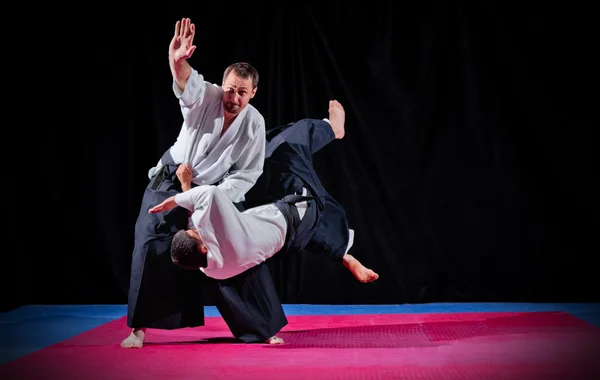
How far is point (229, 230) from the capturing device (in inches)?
101

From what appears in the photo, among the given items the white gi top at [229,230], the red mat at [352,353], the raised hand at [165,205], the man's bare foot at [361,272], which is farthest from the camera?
the man's bare foot at [361,272]

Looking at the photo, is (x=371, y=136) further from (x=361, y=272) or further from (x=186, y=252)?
(x=186, y=252)

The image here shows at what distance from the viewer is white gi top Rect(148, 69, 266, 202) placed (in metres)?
2.86

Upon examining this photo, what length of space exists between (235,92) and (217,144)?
23cm

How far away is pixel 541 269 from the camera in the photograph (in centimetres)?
442

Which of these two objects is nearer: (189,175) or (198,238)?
(198,238)

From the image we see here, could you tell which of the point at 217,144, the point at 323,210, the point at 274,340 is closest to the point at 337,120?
the point at 323,210

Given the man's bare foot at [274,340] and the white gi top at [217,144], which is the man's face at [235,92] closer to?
the white gi top at [217,144]

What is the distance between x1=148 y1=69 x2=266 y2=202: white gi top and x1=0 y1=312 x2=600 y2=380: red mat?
0.69 metres

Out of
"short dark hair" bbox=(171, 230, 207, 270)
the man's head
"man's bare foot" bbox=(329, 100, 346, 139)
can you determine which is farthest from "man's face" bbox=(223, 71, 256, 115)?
"man's bare foot" bbox=(329, 100, 346, 139)

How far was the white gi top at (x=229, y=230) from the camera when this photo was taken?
100 inches

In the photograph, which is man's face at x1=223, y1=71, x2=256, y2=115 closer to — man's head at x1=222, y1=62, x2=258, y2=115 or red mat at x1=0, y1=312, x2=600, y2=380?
man's head at x1=222, y1=62, x2=258, y2=115

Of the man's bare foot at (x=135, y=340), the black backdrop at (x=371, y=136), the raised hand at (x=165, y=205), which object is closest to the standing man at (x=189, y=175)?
the man's bare foot at (x=135, y=340)

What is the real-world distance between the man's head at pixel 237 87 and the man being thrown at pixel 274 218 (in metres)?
0.44
